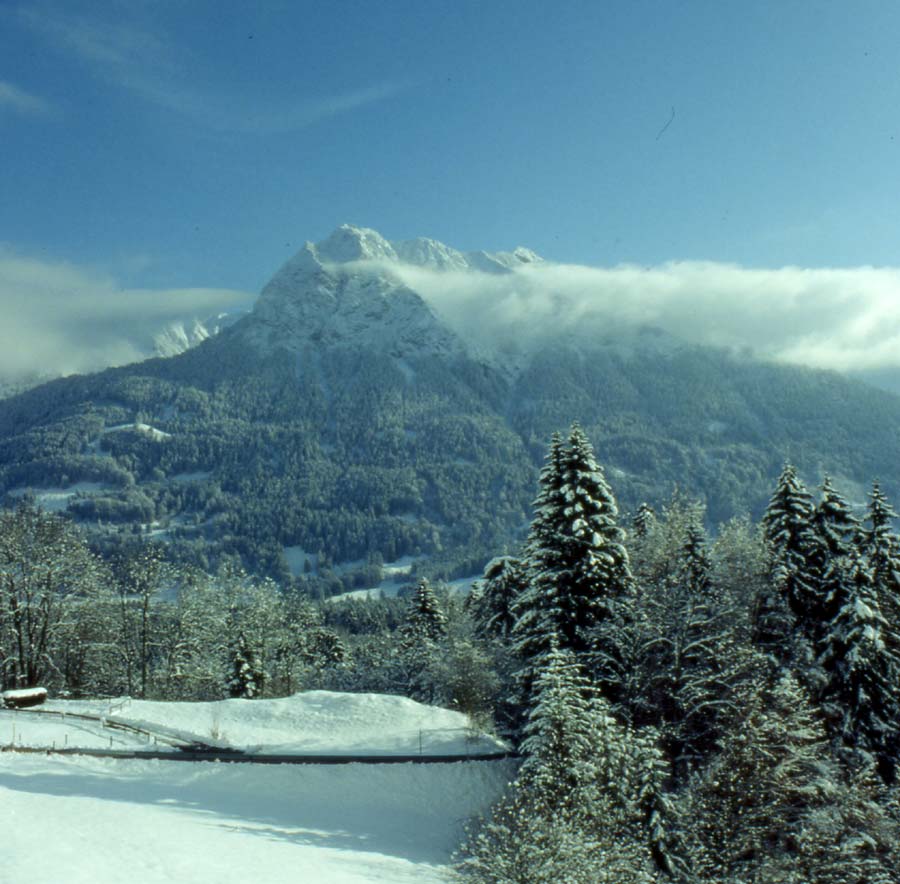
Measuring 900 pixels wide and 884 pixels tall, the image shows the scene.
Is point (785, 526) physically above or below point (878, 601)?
above

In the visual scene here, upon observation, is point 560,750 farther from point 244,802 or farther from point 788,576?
point 788,576

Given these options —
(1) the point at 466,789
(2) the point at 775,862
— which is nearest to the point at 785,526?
(2) the point at 775,862

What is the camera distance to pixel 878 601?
3516 centimetres

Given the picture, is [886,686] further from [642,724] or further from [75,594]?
[75,594]

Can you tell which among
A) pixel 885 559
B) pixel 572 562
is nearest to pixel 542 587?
pixel 572 562

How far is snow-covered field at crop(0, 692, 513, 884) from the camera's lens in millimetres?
20484

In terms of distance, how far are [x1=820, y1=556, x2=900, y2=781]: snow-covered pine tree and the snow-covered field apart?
15.9 m

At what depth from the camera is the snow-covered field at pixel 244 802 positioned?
2048 centimetres

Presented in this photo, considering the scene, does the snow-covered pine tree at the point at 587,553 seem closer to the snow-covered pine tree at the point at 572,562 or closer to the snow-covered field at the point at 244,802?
the snow-covered pine tree at the point at 572,562

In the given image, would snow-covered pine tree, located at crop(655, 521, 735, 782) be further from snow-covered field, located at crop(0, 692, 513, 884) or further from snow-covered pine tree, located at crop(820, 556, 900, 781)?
snow-covered field, located at crop(0, 692, 513, 884)

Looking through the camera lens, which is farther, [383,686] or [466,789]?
[383,686]

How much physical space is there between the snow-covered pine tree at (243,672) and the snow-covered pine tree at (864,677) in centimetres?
4304

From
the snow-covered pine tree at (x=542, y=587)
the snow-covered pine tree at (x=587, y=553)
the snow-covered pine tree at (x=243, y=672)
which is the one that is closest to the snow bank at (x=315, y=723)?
the snow-covered pine tree at (x=542, y=587)

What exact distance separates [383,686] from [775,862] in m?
52.7
